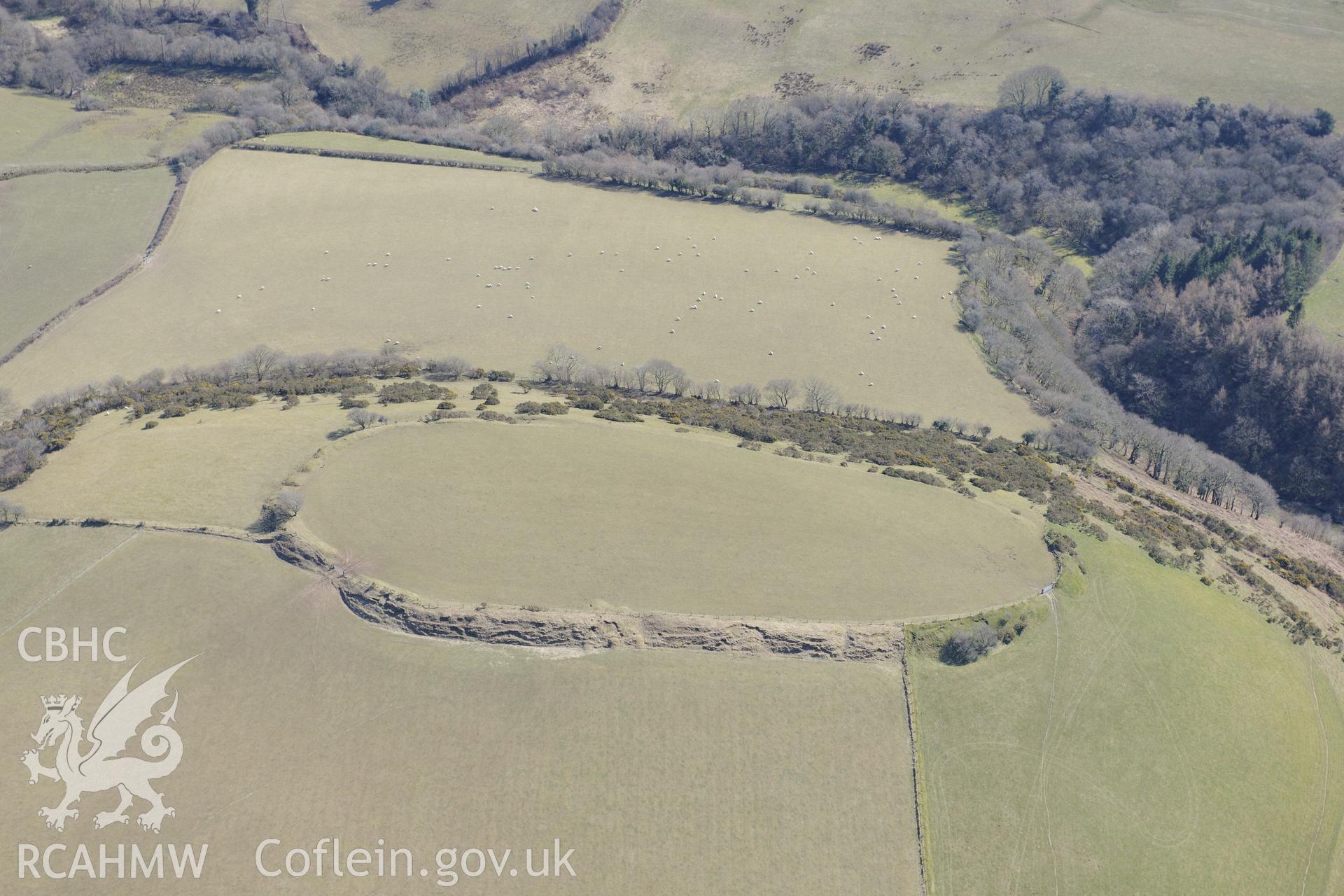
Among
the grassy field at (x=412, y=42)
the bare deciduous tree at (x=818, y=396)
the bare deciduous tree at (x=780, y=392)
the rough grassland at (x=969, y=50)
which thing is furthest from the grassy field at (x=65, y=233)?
the bare deciduous tree at (x=818, y=396)

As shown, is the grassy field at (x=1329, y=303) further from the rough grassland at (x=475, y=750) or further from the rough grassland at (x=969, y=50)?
the rough grassland at (x=475, y=750)

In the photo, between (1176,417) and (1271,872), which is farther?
(1176,417)

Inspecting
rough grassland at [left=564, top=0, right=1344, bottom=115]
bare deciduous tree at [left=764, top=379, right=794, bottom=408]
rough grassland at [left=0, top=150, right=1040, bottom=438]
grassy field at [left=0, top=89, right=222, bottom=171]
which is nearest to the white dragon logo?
rough grassland at [left=0, top=150, right=1040, bottom=438]

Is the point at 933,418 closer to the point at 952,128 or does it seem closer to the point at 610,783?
the point at 610,783

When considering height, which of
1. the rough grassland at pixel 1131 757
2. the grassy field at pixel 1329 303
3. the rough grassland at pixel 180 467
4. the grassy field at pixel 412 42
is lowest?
the rough grassland at pixel 1131 757

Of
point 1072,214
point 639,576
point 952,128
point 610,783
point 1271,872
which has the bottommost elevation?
point 1271,872

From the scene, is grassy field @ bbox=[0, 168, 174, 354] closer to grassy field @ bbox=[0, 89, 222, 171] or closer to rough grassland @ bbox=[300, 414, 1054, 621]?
grassy field @ bbox=[0, 89, 222, 171]

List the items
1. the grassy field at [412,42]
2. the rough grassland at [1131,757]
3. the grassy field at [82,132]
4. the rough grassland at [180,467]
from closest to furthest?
the rough grassland at [1131,757]
the rough grassland at [180,467]
the grassy field at [82,132]
the grassy field at [412,42]

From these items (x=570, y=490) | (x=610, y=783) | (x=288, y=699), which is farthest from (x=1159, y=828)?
(x=288, y=699)
